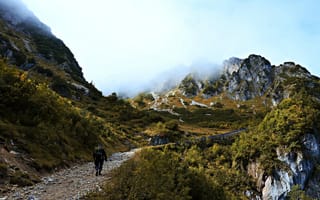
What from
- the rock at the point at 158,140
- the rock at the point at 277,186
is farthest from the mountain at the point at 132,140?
the rock at the point at 158,140

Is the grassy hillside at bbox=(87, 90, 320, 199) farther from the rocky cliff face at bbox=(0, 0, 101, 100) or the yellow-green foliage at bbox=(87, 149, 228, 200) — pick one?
the rocky cliff face at bbox=(0, 0, 101, 100)

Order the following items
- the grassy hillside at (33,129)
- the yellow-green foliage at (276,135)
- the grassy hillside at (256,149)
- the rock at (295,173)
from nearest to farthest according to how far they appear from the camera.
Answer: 1. the grassy hillside at (33,129)
2. the grassy hillside at (256,149)
3. the rock at (295,173)
4. the yellow-green foliage at (276,135)

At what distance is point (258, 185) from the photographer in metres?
64.4

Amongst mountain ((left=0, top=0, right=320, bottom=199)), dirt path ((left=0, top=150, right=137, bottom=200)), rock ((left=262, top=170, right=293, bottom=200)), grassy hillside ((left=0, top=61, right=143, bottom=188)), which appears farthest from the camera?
rock ((left=262, top=170, right=293, bottom=200))

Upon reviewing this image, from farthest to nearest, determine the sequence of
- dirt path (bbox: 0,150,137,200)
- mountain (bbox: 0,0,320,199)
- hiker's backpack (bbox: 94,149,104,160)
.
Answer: hiker's backpack (bbox: 94,149,104,160) → mountain (bbox: 0,0,320,199) → dirt path (bbox: 0,150,137,200)

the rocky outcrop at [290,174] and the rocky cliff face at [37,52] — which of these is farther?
the rocky cliff face at [37,52]

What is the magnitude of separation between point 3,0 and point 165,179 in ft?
560

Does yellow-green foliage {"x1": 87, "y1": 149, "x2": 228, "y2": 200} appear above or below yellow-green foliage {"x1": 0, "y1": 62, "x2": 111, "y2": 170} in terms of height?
below

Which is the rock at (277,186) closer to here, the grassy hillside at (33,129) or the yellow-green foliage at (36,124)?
the grassy hillside at (33,129)

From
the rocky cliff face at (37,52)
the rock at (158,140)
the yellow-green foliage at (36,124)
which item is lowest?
the yellow-green foliage at (36,124)

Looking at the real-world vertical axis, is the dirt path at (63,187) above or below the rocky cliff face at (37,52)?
below

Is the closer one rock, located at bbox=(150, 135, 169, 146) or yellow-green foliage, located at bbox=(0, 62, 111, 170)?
yellow-green foliage, located at bbox=(0, 62, 111, 170)

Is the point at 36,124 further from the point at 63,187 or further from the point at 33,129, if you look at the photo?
the point at 63,187

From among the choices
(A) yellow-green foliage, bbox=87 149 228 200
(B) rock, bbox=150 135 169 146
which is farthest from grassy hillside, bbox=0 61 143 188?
(B) rock, bbox=150 135 169 146
